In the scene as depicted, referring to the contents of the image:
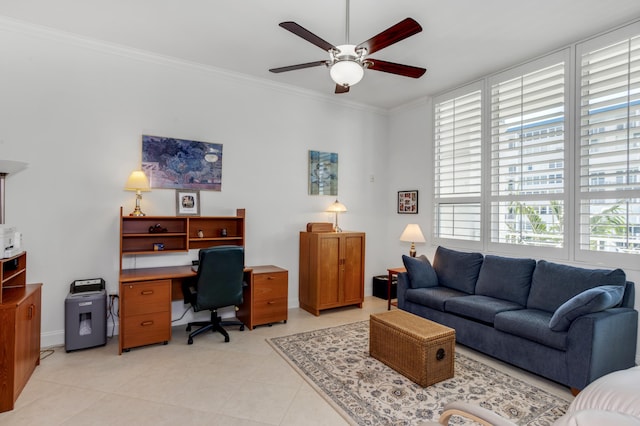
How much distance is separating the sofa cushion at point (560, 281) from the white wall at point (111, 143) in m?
2.87

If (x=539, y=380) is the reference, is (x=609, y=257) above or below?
above

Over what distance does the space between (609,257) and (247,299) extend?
145 inches

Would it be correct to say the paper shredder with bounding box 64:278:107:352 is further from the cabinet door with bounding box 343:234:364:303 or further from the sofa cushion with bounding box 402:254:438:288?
the sofa cushion with bounding box 402:254:438:288

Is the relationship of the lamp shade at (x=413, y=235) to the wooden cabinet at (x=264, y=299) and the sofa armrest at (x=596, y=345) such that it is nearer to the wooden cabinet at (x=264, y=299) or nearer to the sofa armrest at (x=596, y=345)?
the wooden cabinet at (x=264, y=299)

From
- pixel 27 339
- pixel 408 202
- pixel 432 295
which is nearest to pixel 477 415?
pixel 432 295

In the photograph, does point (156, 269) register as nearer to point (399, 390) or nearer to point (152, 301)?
point (152, 301)

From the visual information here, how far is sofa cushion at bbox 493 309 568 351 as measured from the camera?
8.37ft

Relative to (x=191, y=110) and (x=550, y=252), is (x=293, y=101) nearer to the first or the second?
(x=191, y=110)

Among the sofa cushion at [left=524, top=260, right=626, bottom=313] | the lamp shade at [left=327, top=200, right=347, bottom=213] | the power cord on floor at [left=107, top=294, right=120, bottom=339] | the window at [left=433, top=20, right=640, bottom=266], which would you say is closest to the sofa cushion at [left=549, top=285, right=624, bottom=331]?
the sofa cushion at [left=524, top=260, right=626, bottom=313]

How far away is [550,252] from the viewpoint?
3.51 meters

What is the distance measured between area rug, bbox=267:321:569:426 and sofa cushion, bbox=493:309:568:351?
14.4 inches

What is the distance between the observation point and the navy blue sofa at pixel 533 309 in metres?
2.42

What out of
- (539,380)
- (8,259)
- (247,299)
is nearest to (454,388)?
(539,380)

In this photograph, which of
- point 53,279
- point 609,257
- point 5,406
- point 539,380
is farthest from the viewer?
point 53,279
